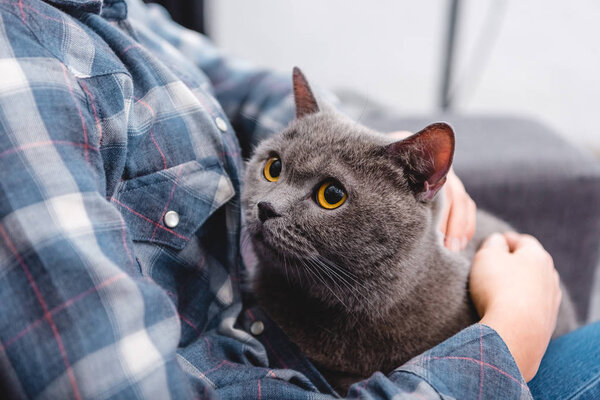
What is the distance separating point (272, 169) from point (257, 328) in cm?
27

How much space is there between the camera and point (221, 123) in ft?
2.88

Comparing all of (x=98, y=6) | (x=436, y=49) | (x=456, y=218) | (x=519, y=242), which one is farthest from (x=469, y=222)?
(x=436, y=49)

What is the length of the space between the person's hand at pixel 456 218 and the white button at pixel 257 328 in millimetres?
358

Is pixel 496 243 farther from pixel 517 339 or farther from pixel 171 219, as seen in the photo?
pixel 171 219

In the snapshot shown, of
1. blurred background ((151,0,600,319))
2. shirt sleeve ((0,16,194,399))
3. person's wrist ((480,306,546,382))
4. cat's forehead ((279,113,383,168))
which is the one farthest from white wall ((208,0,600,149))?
shirt sleeve ((0,16,194,399))

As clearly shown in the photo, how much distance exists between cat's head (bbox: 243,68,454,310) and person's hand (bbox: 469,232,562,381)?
15cm

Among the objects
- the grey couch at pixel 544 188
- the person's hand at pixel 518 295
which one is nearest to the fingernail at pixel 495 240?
the person's hand at pixel 518 295

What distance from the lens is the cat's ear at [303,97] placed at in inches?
36.6

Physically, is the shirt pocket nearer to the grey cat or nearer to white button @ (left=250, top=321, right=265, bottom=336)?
the grey cat

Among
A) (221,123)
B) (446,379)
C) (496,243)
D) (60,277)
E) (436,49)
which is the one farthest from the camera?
(436,49)

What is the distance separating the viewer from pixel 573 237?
130 centimetres

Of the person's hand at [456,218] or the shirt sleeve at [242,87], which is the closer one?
the person's hand at [456,218]

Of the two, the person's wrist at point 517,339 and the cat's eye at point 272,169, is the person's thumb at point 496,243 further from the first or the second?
the cat's eye at point 272,169

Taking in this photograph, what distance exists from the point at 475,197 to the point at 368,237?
0.63m
